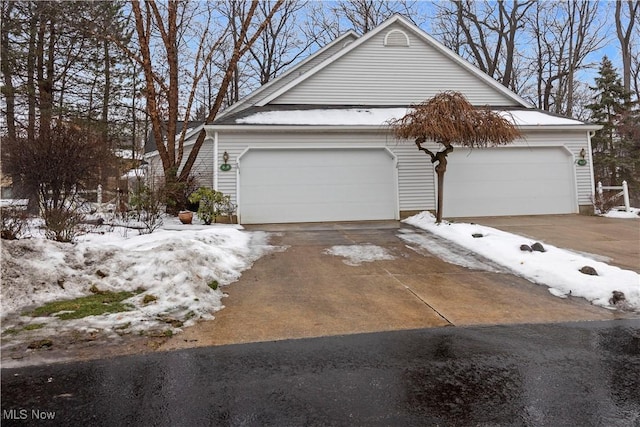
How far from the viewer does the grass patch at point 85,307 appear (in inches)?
165

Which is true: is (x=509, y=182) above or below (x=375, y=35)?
below

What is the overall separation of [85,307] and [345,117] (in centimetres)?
968

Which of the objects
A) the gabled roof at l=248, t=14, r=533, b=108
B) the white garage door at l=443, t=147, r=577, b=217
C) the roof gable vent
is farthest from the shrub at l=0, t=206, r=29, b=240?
the roof gable vent

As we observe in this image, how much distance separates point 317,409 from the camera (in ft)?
8.39

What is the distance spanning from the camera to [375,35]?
13.8m

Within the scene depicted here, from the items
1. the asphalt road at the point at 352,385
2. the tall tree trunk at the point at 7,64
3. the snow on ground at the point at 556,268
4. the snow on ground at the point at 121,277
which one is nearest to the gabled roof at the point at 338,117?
the snow on ground at the point at 556,268

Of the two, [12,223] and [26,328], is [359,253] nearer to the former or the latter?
[26,328]

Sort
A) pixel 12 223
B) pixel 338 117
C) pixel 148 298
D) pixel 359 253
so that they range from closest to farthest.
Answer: pixel 148 298 → pixel 12 223 → pixel 359 253 → pixel 338 117

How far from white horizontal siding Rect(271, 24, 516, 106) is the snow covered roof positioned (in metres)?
0.63

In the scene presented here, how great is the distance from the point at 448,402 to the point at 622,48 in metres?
28.9

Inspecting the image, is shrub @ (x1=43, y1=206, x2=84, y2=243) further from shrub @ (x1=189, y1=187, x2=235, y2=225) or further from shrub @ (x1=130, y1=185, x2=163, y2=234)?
shrub @ (x1=189, y1=187, x2=235, y2=225)

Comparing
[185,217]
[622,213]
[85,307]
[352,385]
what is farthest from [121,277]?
[622,213]

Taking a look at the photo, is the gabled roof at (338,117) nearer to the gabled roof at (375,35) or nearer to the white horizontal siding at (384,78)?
the white horizontal siding at (384,78)

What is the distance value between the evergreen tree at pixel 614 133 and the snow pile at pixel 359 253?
54.2ft
